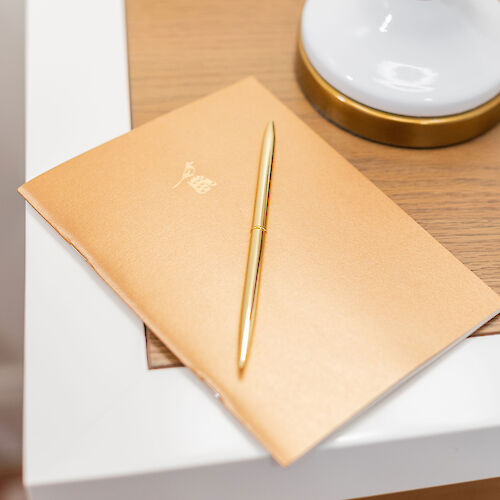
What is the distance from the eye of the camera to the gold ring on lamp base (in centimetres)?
38

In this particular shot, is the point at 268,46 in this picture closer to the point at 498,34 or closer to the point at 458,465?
the point at 498,34

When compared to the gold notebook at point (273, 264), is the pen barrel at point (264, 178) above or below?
above

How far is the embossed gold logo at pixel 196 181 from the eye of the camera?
13.8 inches

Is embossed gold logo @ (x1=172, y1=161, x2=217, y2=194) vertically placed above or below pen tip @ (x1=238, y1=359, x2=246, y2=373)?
above

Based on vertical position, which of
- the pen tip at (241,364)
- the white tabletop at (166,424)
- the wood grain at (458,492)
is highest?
the pen tip at (241,364)

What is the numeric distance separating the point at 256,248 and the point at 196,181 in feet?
0.22

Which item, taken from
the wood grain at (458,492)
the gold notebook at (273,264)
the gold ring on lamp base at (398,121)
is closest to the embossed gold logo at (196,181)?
the gold notebook at (273,264)

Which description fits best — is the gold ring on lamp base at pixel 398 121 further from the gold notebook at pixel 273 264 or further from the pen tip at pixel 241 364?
the pen tip at pixel 241 364

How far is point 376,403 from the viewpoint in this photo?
287 mm

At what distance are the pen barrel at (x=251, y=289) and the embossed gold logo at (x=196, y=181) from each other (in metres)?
0.05

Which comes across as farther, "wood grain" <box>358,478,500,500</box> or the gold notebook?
"wood grain" <box>358,478,500,500</box>

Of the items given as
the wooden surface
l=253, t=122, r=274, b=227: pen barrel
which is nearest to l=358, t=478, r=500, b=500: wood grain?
the wooden surface

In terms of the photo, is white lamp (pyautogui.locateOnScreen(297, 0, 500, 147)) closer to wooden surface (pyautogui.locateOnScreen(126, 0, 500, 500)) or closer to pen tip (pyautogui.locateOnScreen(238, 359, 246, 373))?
wooden surface (pyautogui.locateOnScreen(126, 0, 500, 500))

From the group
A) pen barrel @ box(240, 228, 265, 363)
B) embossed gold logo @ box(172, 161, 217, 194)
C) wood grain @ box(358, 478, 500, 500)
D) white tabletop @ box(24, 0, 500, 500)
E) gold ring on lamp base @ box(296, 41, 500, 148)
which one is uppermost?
gold ring on lamp base @ box(296, 41, 500, 148)
